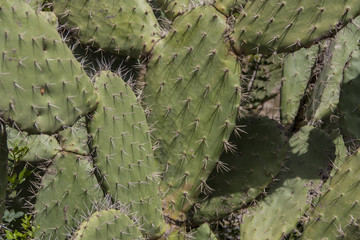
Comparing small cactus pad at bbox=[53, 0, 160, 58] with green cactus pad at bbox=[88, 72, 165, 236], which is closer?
green cactus pad at bbox=[88, 72, 165, 236]

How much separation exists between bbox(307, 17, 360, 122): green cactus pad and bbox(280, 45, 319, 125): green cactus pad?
0.11 metres

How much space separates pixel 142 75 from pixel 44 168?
24.3 inches

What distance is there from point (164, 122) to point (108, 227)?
634 millimetres

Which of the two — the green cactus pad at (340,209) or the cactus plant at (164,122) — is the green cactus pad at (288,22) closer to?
the cactus plant at (164,122)

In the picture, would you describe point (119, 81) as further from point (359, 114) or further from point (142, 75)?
point (359, 114)

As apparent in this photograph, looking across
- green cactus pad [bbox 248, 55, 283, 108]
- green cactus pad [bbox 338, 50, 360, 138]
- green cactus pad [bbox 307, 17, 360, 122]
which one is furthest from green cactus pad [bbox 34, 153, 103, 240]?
green cactus pad [bbox 248, 55, 283, 108]

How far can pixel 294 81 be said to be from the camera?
3570mm

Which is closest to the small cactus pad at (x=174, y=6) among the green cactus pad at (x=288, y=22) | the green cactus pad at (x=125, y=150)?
A: the green cactus pad at (x=288, y=22)

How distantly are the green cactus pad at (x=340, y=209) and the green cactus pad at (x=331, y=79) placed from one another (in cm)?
Answer: 80

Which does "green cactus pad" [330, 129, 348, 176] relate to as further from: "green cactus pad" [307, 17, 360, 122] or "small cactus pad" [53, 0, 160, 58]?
"small cactus pad" [53, 0, 160, 58]

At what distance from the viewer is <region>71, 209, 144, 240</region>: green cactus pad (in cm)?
223

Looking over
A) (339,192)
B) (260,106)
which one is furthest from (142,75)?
(260,106)

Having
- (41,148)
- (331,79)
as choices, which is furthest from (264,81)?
(41,148)

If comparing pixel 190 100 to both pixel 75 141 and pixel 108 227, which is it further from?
pixel 108 227
